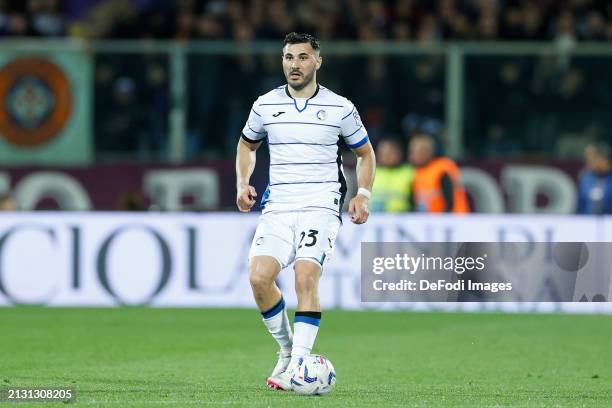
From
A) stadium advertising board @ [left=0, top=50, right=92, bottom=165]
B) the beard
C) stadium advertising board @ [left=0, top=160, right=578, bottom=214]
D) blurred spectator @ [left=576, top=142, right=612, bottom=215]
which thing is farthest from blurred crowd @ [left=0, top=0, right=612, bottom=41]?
the beard

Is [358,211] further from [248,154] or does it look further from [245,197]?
[248,154]

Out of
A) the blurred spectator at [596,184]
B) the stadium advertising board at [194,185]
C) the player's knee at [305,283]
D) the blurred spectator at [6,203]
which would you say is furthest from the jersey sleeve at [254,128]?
the stadium advertising board at [194,185]

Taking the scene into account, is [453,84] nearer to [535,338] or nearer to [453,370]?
[535,338]

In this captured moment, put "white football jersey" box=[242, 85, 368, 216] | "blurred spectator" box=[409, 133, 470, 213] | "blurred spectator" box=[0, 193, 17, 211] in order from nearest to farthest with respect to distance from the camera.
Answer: "white football jersey" box=[242, 85, 368, 216]
"blurred spectator" box=[409, 133, 470, 213]
"blurred spectator" box=[0, 193, 17, 211]

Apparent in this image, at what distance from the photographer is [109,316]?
45.7 ft

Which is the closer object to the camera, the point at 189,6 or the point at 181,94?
the point at 181,94

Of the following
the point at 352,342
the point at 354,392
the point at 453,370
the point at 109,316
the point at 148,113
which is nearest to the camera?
the point at 354,392

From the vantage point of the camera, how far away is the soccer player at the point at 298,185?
848 centimetres

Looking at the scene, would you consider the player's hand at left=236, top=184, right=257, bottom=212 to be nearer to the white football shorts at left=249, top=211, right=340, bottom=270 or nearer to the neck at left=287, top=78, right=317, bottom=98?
the white football shorts at left=249, top=211, right=340, bottom=270

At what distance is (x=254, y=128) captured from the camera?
8773mm

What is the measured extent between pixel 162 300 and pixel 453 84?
5153 millimetres

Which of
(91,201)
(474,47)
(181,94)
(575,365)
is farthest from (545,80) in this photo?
Result: (575,365)

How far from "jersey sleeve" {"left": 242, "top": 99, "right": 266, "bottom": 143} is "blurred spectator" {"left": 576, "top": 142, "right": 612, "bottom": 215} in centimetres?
853

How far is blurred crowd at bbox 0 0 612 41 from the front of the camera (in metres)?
18.4
